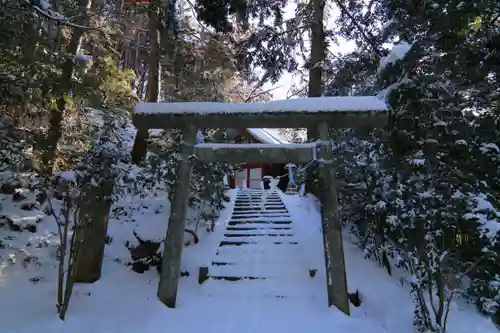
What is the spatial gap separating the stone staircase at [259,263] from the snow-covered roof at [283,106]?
8.24 ft

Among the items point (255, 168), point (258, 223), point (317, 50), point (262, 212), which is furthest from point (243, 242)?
point (255, 168)

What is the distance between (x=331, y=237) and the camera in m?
5.05

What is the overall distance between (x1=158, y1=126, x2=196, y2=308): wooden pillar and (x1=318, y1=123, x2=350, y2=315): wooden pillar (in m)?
1.91

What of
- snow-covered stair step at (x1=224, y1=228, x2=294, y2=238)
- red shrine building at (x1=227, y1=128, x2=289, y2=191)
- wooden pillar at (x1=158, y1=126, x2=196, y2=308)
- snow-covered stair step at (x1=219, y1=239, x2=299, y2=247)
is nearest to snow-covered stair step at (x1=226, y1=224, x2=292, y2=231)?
snow-covered stair step at (x1=224, y1=228, x2=294, y2=238)

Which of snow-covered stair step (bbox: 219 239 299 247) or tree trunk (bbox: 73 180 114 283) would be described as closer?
tree trunk (bbox: 73 180 114 283)

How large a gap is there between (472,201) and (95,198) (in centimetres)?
479

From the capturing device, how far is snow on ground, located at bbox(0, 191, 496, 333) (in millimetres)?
4422

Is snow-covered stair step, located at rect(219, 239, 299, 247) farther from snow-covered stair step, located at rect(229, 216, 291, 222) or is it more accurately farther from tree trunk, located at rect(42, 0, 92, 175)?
tree trunk, located at rect(42, 0, 92, 175)

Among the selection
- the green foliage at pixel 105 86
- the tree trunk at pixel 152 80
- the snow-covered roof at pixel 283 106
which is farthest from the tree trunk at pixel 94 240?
the tree trunk at pixel 152 80

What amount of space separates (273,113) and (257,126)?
328 millimetres

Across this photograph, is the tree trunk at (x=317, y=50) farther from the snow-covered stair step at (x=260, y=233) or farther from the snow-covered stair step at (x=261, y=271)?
the snow-covered stair step at (x=261, y=271)

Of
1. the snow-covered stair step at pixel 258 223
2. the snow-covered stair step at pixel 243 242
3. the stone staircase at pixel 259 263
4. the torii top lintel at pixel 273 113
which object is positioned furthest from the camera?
the snow-covered stair step at pixel 258 223

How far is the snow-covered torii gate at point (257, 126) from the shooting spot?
16.8 feet

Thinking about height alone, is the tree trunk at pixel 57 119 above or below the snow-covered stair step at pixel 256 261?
above
